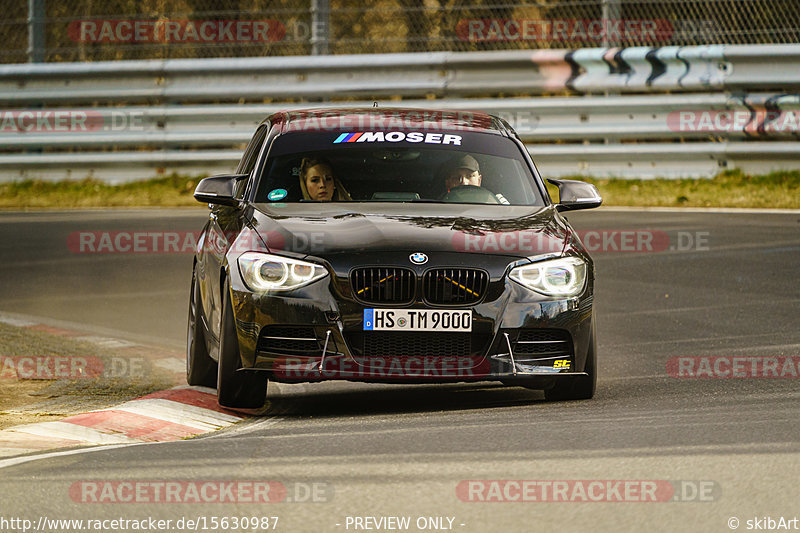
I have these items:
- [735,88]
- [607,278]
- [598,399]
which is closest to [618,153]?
[735,88]

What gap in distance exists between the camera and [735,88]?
17406 millimetres

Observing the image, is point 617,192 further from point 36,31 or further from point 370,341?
point 370,341

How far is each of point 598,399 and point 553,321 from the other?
0.65 meters

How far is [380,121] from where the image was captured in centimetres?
920

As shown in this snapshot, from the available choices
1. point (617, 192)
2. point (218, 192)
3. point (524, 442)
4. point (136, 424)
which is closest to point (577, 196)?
point (218, 192)

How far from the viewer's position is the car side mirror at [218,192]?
856 centimetres

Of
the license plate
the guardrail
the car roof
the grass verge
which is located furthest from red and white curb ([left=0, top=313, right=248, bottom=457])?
the guardrail

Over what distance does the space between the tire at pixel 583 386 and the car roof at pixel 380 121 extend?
6.41 ft

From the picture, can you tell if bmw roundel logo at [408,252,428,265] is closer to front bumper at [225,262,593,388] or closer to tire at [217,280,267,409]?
front bumper at [225,262,593,388]

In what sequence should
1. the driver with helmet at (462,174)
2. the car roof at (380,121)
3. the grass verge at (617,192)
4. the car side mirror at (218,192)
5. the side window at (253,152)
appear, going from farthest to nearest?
A: the grass verge at (617,192)
the side window at (253,152)
the car roof at (380,121)
the driver with helmet at (462,174)
the car side mirror at (218,192)

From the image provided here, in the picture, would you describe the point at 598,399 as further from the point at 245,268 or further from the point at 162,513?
the point at 162,513

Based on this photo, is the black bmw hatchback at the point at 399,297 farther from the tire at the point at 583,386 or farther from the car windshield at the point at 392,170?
the car windshield at the point at 392,170

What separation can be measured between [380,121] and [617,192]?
348 inches

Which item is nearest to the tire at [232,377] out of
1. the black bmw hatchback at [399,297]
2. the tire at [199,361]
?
the black bmw hatchback at [399,297]
